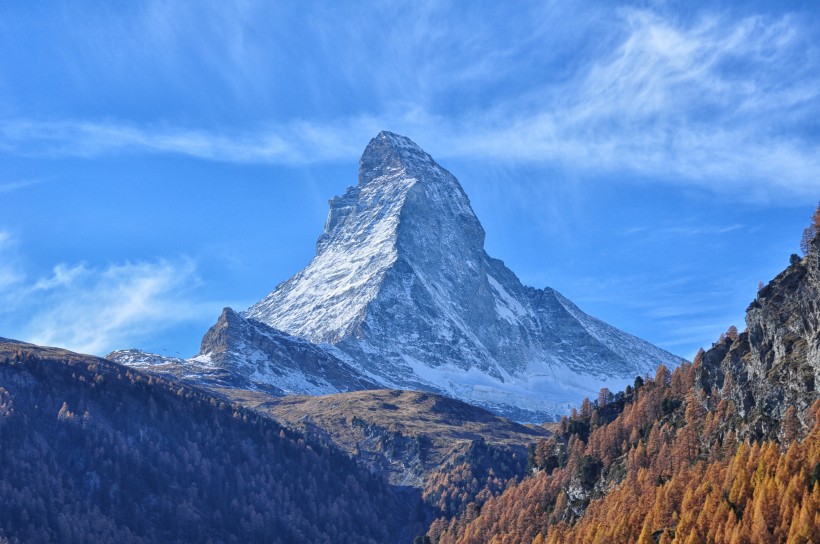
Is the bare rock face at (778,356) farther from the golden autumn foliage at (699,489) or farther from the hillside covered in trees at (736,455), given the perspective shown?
the golden autumn foliage at (699,489)

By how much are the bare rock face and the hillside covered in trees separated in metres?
0.19

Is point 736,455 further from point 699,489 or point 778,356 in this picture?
point 778,356

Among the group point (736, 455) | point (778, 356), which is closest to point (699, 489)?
point (736, 455)

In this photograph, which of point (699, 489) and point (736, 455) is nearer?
point (699, 489)

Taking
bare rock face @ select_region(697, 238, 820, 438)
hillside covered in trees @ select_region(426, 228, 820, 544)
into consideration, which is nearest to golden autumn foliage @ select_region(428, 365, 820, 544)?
hillside covered in trees @ select_region(426, 228, 820, 544)

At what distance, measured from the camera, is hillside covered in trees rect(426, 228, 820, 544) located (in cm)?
13500

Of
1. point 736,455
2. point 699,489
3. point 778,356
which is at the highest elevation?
point 778,356

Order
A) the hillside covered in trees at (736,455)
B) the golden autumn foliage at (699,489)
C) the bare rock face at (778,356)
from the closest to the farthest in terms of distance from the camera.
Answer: the golden autumn foliage at (699,489) → the hillside covered in trees at (736,455) → the bare rock face at (778,356)

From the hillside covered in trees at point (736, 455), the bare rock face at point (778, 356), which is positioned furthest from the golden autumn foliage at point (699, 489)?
the bare rock face at point (778, 356)

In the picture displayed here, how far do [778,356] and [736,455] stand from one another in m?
19.8

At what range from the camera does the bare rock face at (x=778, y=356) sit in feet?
504

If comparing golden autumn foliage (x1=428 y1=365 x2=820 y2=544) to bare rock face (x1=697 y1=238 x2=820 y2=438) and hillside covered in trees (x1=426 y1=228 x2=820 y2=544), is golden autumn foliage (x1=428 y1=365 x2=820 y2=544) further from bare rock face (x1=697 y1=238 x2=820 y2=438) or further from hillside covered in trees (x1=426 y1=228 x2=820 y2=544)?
bare rock face (x1=697 y1=238 x2=820 y2=438)

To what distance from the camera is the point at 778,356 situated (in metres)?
164

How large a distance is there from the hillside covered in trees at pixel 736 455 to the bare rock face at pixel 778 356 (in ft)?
0.63
